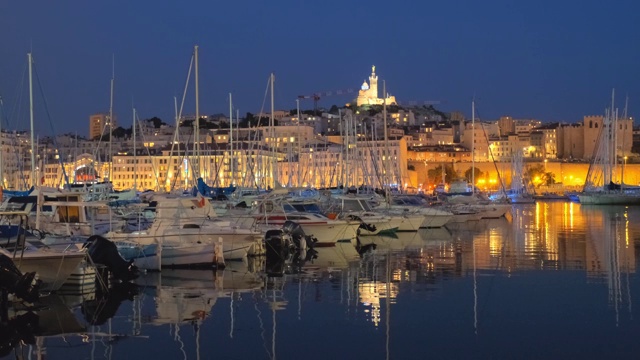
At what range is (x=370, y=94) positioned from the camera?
180m

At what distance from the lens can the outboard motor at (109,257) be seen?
17.1m

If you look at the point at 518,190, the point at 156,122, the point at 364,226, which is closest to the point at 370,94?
the point at 156,122

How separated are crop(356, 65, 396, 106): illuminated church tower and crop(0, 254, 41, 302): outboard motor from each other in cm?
16260

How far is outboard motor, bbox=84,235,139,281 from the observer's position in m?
17.1

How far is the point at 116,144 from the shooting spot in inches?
4938

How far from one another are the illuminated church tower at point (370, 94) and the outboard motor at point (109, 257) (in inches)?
6257

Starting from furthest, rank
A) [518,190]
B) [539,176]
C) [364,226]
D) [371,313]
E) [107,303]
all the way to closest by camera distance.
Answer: [539,176], [518,190], [364,226], [107,303], [371,313]

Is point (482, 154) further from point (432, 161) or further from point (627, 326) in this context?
point (627, 326)

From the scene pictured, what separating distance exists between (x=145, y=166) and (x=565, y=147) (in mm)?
78239

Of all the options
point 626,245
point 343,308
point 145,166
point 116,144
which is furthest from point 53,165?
point 343,308

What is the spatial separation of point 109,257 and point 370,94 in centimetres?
16391

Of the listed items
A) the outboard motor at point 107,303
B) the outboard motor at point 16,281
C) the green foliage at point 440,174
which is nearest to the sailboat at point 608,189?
the green foliage at point 440,174

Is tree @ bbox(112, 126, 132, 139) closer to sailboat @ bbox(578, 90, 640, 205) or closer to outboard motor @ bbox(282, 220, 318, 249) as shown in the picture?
sailboat @ bbox(578, 90, 640, 205)

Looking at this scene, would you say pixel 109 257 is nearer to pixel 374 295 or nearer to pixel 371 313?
pixel 374 295
